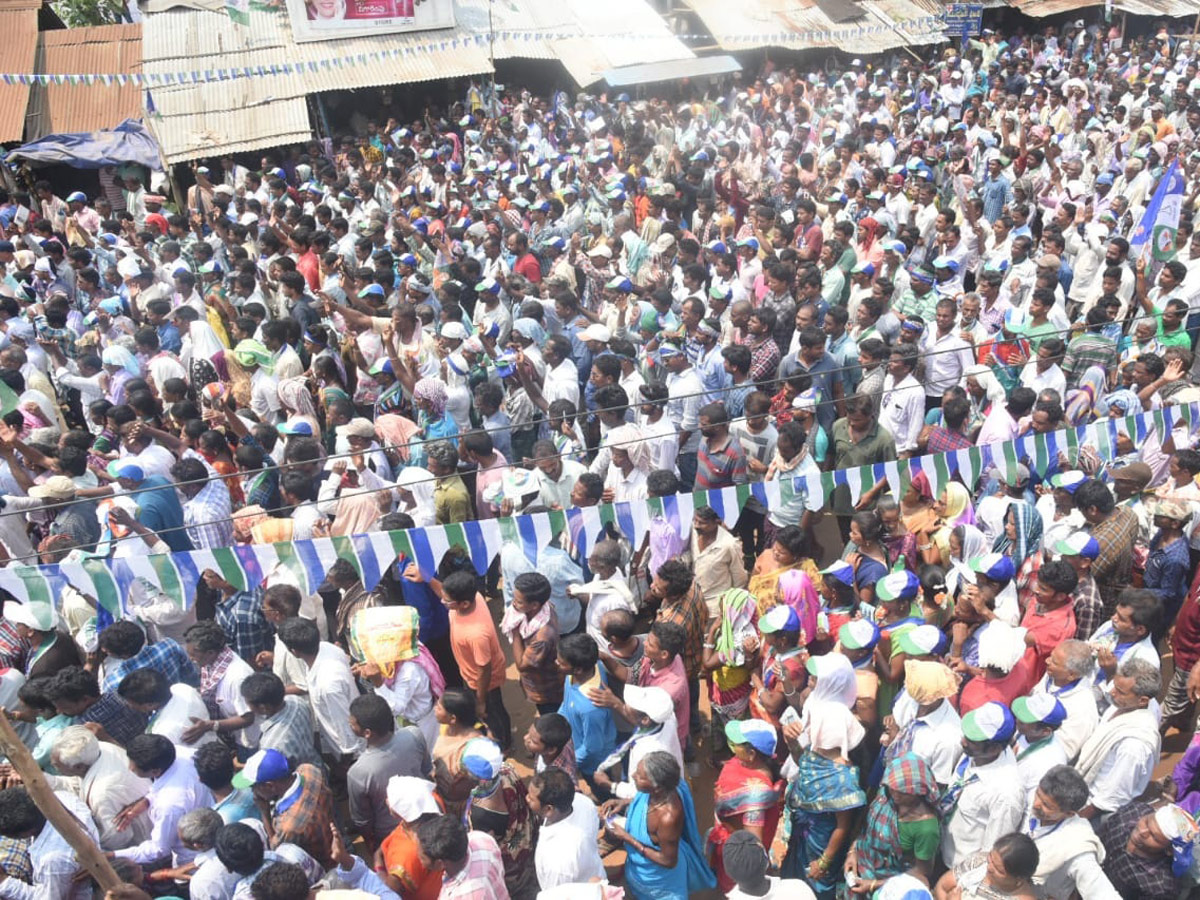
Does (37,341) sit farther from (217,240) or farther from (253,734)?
(253,734)

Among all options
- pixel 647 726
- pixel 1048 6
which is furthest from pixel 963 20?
pixel 647 726

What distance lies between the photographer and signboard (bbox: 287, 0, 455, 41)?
19.0m

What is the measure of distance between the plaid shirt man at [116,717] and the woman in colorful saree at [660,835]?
7.70ft

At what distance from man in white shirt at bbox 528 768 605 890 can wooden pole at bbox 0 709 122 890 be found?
5.30 feet

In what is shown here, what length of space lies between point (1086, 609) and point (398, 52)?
18.0 meters

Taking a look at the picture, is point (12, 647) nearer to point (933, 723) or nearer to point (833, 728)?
point (833, 728)

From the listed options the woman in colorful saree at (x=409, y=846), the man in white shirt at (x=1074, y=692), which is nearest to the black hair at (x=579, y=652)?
the woman in colorful saree at (x=409, y=846)

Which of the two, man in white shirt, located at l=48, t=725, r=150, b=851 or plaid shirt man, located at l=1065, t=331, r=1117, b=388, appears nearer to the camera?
man in white shirt, located at l=48, t=725, r=150, b=851

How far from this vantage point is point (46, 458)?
6750 mm

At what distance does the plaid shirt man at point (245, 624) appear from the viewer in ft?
17.1

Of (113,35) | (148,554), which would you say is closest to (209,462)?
(148,554)

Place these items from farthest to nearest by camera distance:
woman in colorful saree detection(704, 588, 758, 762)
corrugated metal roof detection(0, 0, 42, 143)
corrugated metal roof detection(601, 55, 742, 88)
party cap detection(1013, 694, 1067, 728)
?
1. corrugated metal roof detection(601, 55, 742, 88)
2. corrugated metal roof detection(0, 0, 42, 143)
3. woman in colorful saree detection(704, 588, 758, 762)
4. party cap detection(1013, 694, 1067, 728)

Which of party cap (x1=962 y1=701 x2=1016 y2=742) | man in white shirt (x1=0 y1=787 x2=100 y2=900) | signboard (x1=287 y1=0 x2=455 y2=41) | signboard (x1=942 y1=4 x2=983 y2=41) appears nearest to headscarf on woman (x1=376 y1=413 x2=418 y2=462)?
man in white shirt (x1=0 y1=787 x2=100 y2=900)

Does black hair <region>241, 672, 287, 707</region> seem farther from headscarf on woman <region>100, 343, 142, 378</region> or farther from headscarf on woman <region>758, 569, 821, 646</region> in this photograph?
headscarf on woman <region>100, 343, 142, 378</region>
